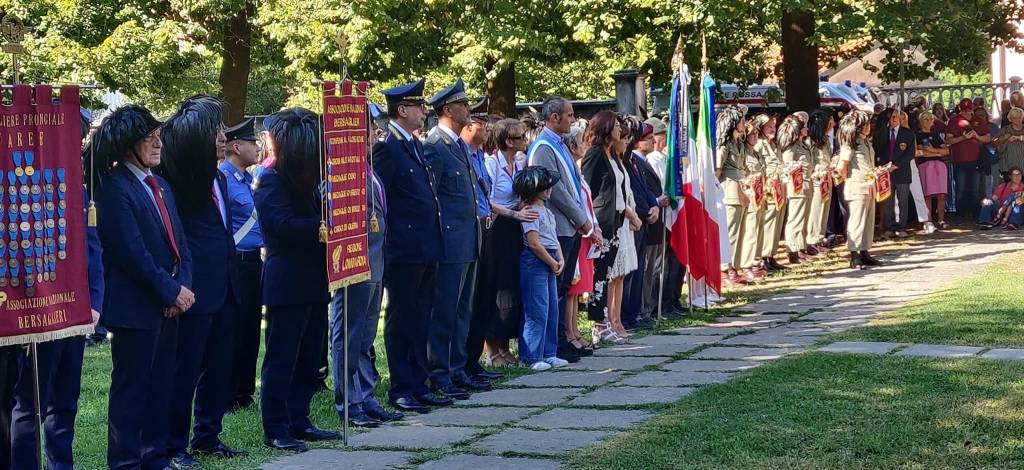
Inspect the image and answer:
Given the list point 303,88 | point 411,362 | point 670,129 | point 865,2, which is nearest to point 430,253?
point 411,362

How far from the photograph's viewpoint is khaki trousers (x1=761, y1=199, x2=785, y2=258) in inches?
620

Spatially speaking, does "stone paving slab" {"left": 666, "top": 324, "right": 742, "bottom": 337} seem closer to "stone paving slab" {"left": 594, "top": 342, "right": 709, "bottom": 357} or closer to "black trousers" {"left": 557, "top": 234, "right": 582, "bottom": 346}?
"stone paving slab" {"left": 594, "top": 342, "right": 709, "bottom": 357}

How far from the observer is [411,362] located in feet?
27.9

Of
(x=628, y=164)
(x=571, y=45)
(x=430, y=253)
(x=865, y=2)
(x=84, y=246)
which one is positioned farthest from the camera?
(x=571, y=45)

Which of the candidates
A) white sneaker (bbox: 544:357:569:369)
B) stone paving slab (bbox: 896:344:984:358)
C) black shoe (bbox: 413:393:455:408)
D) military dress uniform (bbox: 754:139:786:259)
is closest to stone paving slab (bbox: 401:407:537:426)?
black shoe (bbox: 413:393:455:408)

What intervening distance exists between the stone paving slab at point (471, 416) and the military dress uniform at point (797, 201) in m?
Answer: 8.81

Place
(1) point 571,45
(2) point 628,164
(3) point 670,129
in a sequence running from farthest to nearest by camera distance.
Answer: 1. (1) point 571,45
2. (3) point 670,129
3. (2) point 628,164

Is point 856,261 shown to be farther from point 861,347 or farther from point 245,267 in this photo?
point 245,267

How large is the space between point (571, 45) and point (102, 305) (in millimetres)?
15876

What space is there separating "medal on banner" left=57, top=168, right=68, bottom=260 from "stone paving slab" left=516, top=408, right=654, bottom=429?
3022 millimetres

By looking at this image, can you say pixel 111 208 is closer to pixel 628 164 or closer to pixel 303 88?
pixel 628 164

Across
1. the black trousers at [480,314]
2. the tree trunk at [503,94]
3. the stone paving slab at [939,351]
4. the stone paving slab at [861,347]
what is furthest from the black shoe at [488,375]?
the tree trunk at [503,94]

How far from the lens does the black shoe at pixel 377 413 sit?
7.96m

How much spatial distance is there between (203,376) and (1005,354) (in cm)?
564
